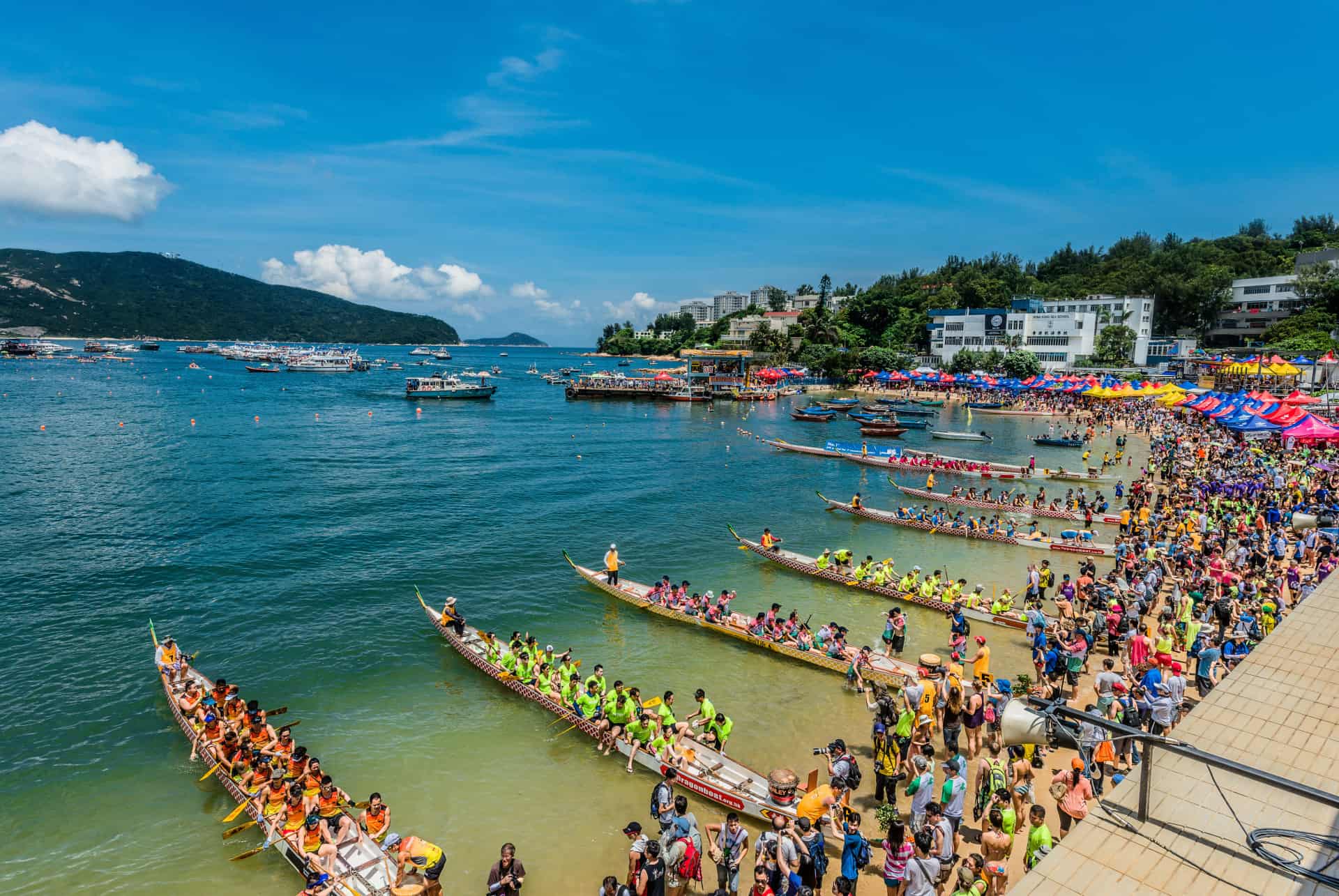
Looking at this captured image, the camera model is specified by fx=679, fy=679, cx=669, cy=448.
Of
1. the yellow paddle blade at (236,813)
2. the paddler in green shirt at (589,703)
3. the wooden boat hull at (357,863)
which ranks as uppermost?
the paddler in green shirt at (589,703)

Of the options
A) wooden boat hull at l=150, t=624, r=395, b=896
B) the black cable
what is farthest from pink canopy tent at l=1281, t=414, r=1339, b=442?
wooden boat hull at l=150, t=624, r=395, b=896

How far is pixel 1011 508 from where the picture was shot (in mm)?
38156

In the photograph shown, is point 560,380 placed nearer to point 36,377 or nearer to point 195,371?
point 195,371

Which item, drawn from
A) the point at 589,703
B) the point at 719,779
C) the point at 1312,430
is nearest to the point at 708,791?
the point at 719,779

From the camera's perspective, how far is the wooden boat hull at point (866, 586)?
22.4 m

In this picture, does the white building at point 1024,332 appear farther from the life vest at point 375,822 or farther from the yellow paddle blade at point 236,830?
the yellow paddle blade at point 236,830

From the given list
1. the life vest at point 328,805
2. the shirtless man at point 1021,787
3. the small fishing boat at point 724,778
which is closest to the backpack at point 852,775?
the small fishing boat at point 724,778

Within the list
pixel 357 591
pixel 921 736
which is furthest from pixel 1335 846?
pixel 357 591

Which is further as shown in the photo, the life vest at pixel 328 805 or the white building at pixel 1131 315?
the white building at pixel 1131 315

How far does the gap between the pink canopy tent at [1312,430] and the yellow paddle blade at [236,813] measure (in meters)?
48.8

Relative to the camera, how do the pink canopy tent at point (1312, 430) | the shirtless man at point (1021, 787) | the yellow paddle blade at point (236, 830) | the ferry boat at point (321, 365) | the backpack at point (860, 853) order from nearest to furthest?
the backpack at point (860, 853) → the shirtless man at point (1021, 787) → the yellow paddle blade at point (236, 830) → the pink canopy tent at point (1312, 430) → the ferry boat at point (321, 365)

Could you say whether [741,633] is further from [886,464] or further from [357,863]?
[886,464]

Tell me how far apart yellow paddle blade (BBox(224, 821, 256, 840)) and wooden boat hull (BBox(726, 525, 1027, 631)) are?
20148mm

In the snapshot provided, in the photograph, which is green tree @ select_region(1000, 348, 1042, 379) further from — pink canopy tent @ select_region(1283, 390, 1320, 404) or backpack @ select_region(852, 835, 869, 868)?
backpack @ select_region(852, 835, 869, 868)
